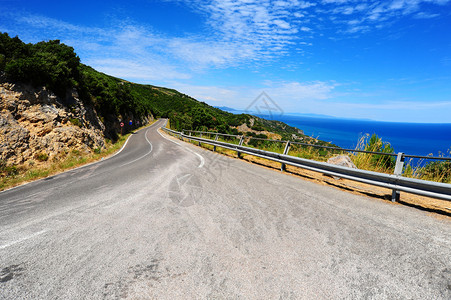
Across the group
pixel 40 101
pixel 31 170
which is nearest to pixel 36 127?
pixel 40 101

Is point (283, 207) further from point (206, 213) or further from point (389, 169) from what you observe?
point (389, 169)

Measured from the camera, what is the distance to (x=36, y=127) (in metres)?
13.3

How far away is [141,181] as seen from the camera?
679 centimetres

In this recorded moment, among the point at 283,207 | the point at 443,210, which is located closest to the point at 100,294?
the point at 283,207

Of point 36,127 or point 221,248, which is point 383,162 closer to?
point 221,248

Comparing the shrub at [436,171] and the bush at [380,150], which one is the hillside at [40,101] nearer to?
the bush at [380,150]

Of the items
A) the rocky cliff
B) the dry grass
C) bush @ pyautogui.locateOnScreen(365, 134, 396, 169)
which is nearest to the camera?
the dry grass

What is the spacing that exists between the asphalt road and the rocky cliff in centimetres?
865

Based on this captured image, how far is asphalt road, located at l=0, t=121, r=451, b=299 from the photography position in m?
2.20

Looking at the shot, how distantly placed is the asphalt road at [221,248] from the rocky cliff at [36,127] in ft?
28.4

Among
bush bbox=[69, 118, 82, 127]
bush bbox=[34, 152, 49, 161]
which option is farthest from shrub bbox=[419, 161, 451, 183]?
bush bbox=[69, 118, 82, 127]

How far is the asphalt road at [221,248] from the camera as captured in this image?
2.20 meters

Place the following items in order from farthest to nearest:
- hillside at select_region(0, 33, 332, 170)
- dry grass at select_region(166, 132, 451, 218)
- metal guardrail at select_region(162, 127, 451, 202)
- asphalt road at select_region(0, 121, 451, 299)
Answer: hillside at select_region(0, 33, 332, 170)
dry grass at select_region(166, 132, 451, 218)
metal guardrail at select_region(162, 127, 451, 202)
asphalt road at select_region(0, 121, 451, 299)

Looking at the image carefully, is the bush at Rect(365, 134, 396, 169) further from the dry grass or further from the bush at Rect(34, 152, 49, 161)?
the bush at Rect(34, 152, 49, 161)
